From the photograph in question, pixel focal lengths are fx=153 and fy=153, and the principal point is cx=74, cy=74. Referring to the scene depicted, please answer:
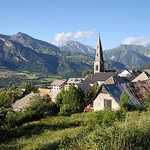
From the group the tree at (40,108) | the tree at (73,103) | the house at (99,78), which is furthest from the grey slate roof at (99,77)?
the tree at (73,103)

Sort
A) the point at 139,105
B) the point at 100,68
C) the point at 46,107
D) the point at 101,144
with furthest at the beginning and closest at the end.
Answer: the point at 100,68 → the point at 46,107 → the point at 139,105 → the point at 101,144

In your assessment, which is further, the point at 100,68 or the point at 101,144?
the point at 100,68

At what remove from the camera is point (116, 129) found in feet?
19.6

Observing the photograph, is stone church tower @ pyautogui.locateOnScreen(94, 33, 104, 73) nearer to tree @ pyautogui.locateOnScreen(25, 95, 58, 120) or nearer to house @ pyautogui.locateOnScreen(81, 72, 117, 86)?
house @ pyautogui.locateOnScreen(81, 72, 117, 86)

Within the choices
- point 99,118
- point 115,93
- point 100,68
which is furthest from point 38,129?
point 100,68

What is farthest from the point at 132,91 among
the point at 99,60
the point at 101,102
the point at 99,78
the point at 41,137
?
the point at 99,60

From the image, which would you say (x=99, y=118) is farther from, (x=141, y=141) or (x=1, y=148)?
(x=1, y=148)

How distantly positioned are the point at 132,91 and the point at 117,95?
2.85 m

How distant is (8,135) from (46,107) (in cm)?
1392

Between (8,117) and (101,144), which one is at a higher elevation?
(101,144)

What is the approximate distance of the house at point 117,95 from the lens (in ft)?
65.6

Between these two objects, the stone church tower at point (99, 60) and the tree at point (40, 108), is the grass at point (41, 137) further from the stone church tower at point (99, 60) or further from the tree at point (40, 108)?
the stone church tower at point (99, 60)

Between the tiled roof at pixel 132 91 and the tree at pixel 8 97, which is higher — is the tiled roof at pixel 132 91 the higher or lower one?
the higher one

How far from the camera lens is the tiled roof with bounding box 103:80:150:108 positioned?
2009cm
